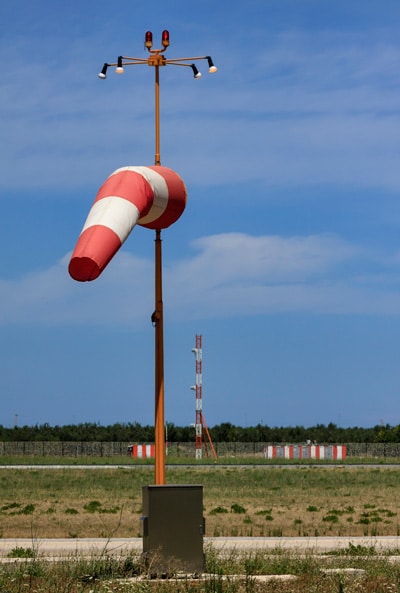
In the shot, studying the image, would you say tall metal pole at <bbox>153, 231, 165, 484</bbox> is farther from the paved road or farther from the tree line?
the tree line

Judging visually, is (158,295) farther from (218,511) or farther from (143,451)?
(143,451)

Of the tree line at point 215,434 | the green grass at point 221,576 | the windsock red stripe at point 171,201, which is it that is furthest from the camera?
the tree line at point 215,434

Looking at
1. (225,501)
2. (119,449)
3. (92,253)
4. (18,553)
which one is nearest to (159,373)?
(92,253)

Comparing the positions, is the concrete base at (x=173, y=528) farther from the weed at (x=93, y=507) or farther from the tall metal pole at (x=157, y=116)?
the weed at (x=93, y=507)

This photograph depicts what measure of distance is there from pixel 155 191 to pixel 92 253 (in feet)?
8.76

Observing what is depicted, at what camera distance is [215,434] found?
111750 mm

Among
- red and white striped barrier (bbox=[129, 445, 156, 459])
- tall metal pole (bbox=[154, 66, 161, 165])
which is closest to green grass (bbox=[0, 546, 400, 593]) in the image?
tall metal pole (bbox=[154, 66, 161, 165])

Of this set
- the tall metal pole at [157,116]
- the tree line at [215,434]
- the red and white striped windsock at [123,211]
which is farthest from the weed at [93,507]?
the tree line at [215,434]

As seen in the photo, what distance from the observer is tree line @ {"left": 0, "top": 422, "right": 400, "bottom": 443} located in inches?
4313

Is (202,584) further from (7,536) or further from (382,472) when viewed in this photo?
(382,472)

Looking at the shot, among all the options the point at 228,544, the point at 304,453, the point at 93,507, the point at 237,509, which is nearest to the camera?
the point at 228,544

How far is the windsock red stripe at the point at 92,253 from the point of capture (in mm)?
14852

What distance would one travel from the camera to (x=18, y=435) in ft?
358

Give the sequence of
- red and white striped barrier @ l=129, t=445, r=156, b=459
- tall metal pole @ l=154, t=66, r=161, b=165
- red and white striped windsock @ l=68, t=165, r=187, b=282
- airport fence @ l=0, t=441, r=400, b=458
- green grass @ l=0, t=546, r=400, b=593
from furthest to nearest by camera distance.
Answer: airport fence @ l=0, t=441, r=400, b=458 < red and white striped barrier @ l=129, t=445, r=156, b=459 < tall metal pole @ l=154, t=66, r=161, b=165 < red and white striped windsock @ l=68, t=165, r=187, b=282 < green grass @ l=0, t=546, r=400, b=593
